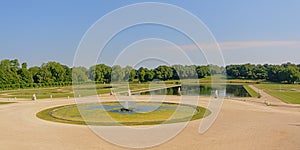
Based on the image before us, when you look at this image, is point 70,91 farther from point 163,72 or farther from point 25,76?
point 25,76

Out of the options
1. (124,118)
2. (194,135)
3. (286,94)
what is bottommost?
(194,135)

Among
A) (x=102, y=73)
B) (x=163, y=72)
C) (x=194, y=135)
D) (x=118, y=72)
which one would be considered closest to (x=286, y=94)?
(x=118, y=72)

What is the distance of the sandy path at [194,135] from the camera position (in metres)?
9.98

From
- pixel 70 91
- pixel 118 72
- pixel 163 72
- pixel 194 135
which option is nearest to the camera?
pixel 194 135

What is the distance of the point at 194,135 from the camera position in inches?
452

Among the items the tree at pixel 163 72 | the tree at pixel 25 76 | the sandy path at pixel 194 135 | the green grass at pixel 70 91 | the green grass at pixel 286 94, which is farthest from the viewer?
the tree at pixel 25 76

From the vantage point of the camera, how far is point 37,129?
42.8 feet

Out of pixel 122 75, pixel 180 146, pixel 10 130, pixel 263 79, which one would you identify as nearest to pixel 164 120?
pixel 180 146

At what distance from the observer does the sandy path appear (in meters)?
9.98

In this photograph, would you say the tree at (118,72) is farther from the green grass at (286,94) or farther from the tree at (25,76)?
the tree at (25,76)

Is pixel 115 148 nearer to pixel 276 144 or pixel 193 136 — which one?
pixel 193 136

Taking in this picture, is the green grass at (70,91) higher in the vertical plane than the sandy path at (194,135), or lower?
higher

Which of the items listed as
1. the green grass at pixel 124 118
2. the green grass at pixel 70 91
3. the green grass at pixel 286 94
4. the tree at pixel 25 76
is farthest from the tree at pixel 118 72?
the tree at pixel 25 76

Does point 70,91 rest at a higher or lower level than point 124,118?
higher
